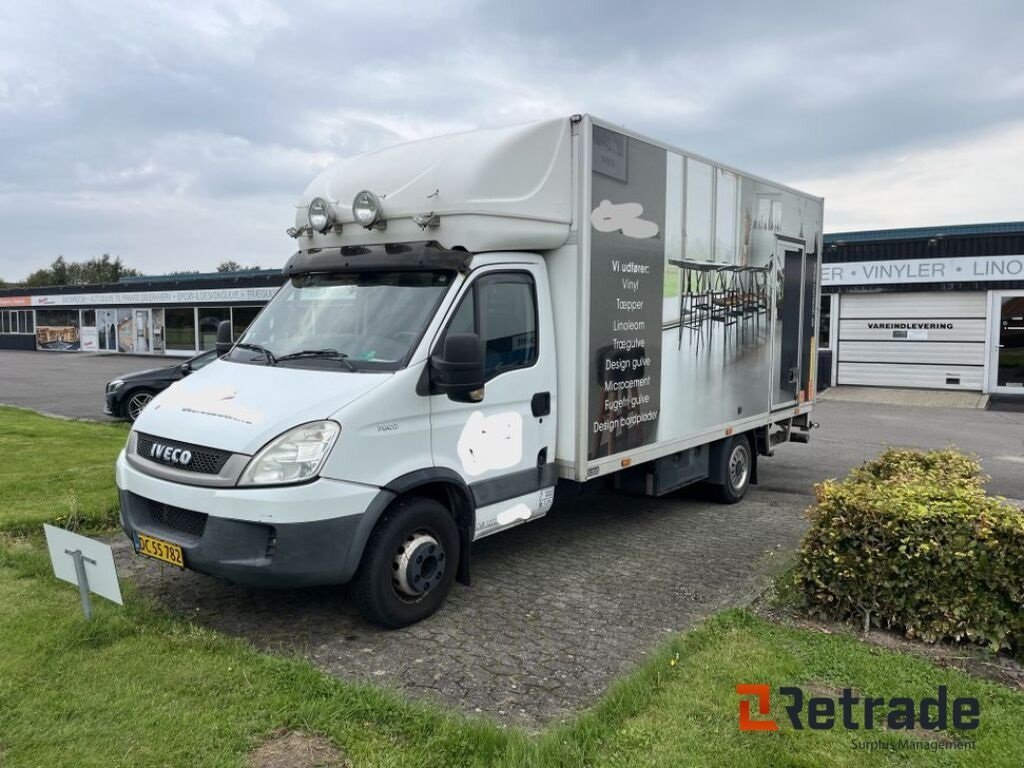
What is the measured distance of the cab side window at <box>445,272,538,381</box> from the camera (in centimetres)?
496

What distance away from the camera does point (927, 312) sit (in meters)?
20.4

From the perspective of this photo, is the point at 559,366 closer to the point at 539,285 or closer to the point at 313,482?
the point at 539,285

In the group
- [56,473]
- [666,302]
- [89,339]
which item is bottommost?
[56,473]

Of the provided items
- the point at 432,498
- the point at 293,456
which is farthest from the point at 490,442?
the point at 293,456

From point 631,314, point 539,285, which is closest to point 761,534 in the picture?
point 631,314

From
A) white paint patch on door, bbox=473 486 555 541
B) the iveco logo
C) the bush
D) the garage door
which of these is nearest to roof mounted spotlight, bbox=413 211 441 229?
white paint patch on door, bbox=473 486 555 541

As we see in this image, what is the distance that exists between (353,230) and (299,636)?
2.74 meters

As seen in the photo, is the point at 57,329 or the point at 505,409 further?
the point at 57,329

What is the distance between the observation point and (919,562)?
437 cm

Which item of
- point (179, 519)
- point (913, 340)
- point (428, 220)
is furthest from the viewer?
point (913, 340)

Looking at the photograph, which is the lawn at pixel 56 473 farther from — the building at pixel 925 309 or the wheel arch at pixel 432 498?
the building at pixel 925 309

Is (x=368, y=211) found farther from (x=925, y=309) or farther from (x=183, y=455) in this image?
(x=925, y=309)

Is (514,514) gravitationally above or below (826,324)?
below

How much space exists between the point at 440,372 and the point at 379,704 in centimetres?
183
